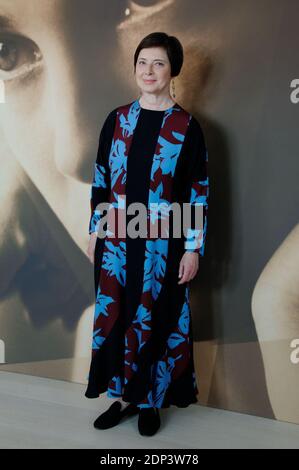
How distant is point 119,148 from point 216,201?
485 mm

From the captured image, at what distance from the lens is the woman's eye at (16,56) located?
2.25 meters

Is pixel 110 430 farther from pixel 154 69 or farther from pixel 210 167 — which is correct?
pixel 154 69

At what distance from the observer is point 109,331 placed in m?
1.86

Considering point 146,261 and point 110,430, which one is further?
point 110,430

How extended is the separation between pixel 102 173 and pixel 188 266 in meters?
0.49

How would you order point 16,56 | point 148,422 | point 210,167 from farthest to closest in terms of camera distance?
point 16,56 → point 210,167 → point 148,422

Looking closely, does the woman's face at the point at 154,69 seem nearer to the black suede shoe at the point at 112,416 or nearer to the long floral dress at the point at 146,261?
the long floral dress at the point at 146,261

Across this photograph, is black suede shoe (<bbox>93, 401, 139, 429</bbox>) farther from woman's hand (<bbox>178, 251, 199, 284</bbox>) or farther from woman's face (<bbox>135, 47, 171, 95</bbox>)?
woman's face (<bbox>135, 47, 171, 95</bbox>)

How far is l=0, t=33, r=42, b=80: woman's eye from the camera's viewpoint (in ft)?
7.39

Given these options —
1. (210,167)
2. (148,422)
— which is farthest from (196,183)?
(148,422)

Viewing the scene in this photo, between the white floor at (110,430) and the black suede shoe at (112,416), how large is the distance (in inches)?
0.9

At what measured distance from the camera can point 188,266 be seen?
71.4 inches
